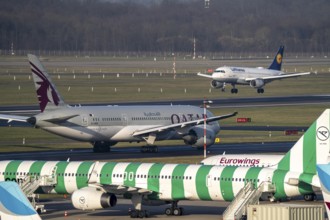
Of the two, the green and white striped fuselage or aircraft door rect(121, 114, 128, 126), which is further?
aircraft door rect(121, 114, 128, 126)

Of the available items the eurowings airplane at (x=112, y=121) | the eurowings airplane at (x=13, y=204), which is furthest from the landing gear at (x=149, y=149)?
the eurowings airplane at (x=13, y=204)

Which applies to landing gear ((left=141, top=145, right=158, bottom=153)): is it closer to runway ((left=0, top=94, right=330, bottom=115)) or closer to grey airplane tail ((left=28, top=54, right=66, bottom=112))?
grey airplane tail ((left=28, top=54, right=66, bottom=112))

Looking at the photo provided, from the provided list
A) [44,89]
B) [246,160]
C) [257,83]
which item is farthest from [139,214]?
[257,83]

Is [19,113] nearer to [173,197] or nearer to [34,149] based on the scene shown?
[34,149]

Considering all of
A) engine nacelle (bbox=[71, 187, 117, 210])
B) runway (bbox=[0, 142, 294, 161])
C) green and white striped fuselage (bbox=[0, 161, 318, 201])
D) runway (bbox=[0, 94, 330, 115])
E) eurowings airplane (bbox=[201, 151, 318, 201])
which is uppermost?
green and white striped fuselage (bbox=[0, 161, 318, 201])

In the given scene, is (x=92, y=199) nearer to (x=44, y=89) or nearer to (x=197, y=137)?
(x=44, y=89)

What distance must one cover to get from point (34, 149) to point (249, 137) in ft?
74.3

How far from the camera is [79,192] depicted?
183 ft

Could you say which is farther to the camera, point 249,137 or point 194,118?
point 249,137

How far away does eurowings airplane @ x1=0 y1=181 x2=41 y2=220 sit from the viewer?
3462 centimetres

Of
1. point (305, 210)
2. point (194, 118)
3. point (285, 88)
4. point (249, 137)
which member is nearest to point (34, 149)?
point (194, 118)

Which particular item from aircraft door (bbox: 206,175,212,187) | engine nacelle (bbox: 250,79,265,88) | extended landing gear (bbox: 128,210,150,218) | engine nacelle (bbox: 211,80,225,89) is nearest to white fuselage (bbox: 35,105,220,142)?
extended landing gear (bbox: 128,210,150,218)

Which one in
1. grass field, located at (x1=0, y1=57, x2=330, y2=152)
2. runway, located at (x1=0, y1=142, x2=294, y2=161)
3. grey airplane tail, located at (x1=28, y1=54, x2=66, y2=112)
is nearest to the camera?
runway, located at (x1=0, y1=142, x2=294, y2=161)

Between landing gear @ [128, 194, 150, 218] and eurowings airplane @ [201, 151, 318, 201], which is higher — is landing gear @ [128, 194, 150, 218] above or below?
below
